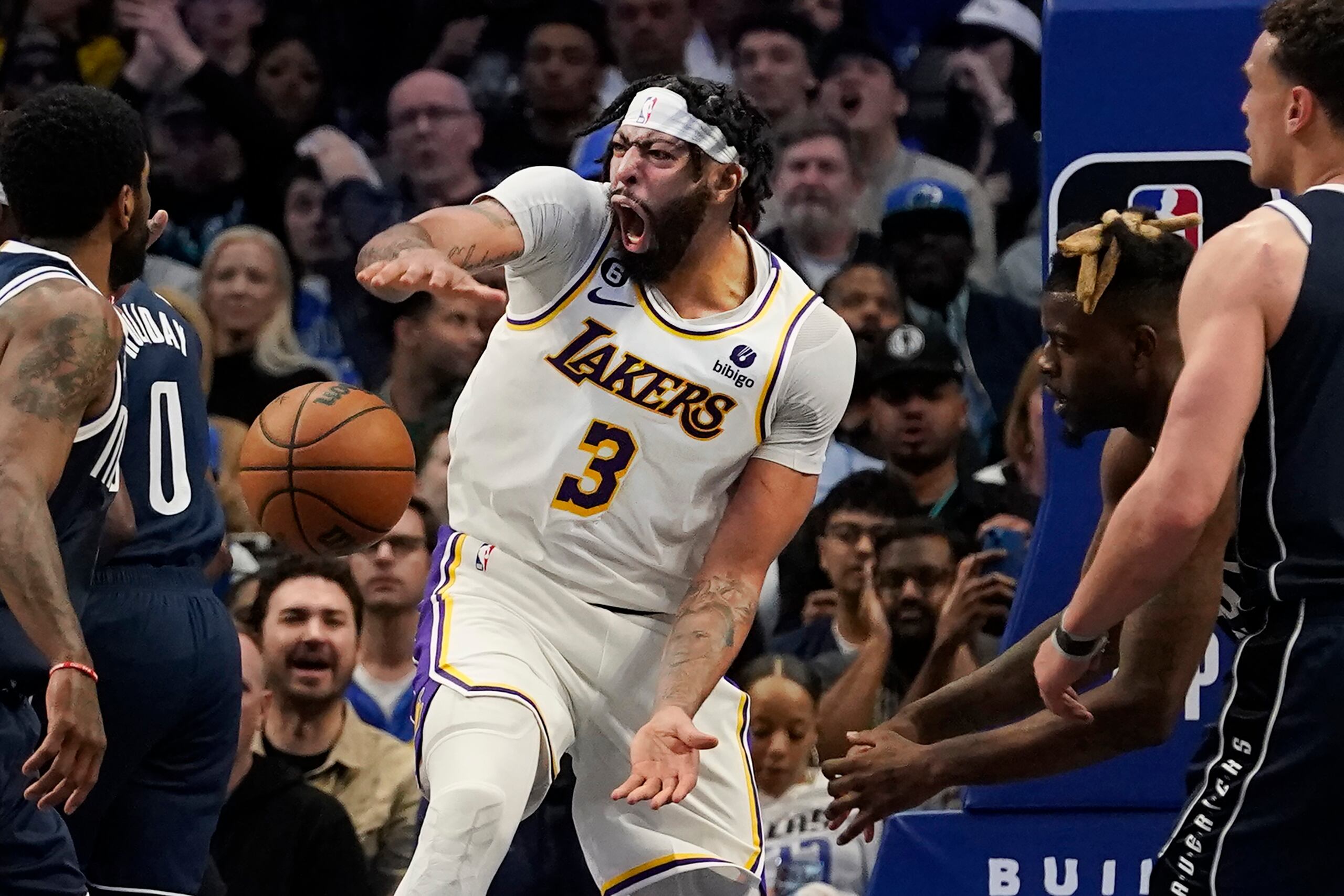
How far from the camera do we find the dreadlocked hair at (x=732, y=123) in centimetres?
430

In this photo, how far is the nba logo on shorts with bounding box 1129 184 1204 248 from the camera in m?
4.70

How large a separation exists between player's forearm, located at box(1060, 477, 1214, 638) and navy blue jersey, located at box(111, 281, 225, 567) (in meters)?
2.45

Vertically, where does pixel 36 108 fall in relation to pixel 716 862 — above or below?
above

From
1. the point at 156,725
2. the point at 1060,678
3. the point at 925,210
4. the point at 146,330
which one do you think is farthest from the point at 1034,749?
the point at 925,210

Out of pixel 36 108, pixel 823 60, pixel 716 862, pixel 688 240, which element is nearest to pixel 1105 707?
pixel 716 862

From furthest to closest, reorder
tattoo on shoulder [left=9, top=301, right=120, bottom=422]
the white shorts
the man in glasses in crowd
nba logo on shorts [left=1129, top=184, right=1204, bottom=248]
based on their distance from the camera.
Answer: the man in glasses in crowd
nba logo on shorts [left=1129, top=184, right=1204, bottom=248]
the white shorts
tattoo on shoulder [left=9, top=301, right=120, bottom=422]

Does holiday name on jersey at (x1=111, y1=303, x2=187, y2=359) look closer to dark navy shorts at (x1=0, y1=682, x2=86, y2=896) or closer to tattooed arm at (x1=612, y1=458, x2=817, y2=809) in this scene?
dark navy shorts at (x1=0, y1=682, x2=86, y2=896)

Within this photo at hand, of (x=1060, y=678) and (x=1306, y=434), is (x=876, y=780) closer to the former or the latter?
(x=1060, y=678)

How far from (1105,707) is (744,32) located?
440 cm

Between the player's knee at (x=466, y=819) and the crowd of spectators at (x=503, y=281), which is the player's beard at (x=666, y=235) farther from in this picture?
the crowd of spectators at (x=503, y=281)

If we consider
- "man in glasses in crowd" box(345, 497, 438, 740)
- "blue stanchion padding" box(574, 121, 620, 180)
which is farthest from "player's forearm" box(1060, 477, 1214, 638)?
"man in glasses in crowd" box(345, 497, 438, 740)

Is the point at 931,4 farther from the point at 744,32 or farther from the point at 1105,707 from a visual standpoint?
the point at 1105,707

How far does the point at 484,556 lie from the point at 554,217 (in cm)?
79

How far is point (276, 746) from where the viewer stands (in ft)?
20.0
